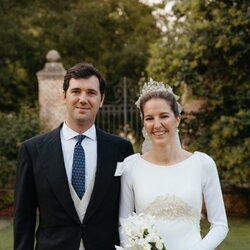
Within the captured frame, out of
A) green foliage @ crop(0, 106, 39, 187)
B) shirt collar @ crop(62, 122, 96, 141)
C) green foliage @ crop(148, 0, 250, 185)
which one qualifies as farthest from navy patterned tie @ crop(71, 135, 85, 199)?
green foliage @ crop(0, 106, 39, 187)

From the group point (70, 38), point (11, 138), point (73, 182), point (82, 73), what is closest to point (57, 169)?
point (73, 182)

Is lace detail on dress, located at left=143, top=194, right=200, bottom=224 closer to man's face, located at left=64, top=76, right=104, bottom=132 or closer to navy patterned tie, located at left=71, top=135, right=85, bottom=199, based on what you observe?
navy patterned tie, located at left=71, top=135, right=85, bottom=199

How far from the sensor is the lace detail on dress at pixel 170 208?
11.6 ft

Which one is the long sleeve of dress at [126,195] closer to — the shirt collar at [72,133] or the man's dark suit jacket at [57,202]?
the man's dark suit jacket at [57,202]

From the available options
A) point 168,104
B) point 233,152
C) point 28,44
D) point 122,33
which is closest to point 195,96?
point 233,152

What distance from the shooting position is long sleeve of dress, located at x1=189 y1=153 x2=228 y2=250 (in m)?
3.43

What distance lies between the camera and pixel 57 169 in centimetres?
355

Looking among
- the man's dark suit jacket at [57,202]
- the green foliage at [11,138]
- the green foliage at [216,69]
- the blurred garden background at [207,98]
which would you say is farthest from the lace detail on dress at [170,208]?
the green foliage at [11,138]

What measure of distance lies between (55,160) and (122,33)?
62.3 feet

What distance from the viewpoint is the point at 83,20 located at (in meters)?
19.8

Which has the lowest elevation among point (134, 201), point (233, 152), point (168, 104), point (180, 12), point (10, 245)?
point (10, 245)

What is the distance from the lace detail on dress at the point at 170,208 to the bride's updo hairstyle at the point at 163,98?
0.47m

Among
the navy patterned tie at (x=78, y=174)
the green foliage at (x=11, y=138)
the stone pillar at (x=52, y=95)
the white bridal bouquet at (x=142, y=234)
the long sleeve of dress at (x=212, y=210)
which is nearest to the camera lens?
the white bridal bouquet at (x=142, y=234)

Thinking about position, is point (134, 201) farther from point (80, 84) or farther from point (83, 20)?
point (83, 20)
